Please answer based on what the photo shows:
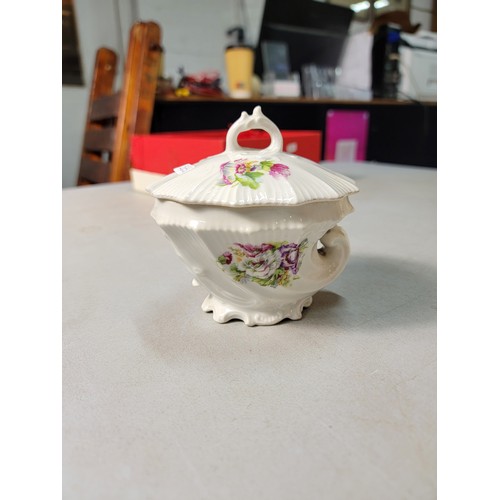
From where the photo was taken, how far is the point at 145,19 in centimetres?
207

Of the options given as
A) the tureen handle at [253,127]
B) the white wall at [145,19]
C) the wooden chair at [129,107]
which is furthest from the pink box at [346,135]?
the tureen handle at [253,127]

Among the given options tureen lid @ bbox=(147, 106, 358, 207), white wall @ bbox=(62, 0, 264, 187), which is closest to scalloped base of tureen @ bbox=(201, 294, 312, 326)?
tureen lid @ bbox=(147, 106, 358, 207)

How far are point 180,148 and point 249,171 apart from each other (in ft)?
2.32

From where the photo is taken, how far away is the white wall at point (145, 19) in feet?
6.68

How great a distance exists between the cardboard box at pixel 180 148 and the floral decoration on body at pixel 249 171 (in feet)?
1.86

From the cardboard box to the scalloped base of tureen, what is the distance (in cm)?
56

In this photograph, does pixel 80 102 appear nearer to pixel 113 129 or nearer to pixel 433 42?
pixel 113 129

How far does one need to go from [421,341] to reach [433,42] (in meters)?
2.38

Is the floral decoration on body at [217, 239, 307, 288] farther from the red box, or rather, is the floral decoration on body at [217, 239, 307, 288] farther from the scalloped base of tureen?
the red box

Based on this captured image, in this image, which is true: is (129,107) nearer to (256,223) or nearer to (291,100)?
(291,100)

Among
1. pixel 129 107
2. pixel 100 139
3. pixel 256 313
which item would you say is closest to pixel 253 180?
pixel 256 313

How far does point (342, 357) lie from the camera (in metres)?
0.44

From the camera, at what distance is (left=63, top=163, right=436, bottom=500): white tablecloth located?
30 cm

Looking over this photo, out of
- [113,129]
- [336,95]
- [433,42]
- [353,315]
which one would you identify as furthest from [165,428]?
[433,42]
